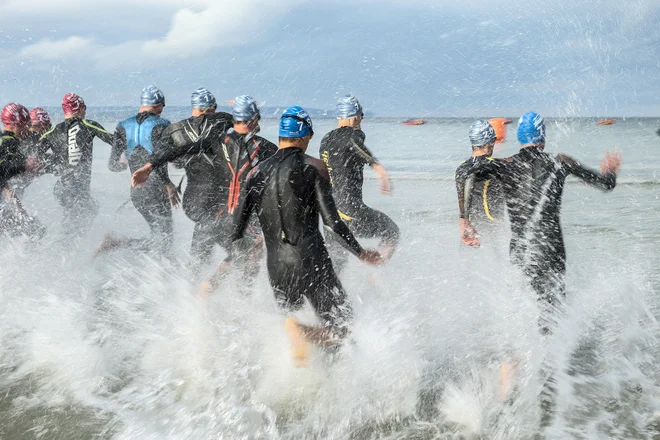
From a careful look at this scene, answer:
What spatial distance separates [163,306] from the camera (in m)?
6.16

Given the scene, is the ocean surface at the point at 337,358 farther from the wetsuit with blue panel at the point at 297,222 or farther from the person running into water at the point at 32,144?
the person running into water at the point at 32,144

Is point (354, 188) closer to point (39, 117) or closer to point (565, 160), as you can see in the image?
point (565, 160)

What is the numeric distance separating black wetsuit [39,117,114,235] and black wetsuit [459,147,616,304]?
4967mm

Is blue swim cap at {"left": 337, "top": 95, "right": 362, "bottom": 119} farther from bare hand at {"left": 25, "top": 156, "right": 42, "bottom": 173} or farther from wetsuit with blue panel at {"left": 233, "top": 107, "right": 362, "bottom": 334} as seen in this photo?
bare hand at {"left": 25, "top": 156, "right": 42, "bottom": 173}

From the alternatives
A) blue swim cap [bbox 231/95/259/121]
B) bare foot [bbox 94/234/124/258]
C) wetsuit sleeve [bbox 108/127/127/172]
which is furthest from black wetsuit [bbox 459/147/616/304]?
bare foot [bbox 94/234/124/258]

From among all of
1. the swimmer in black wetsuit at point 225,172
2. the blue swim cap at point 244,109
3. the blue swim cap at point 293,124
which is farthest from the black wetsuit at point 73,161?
the blue swim cap at point 293,124

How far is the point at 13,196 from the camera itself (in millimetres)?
8273

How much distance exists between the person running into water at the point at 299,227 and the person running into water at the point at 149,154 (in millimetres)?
3287

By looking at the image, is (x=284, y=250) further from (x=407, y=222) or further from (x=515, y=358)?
(x=407, y=222)

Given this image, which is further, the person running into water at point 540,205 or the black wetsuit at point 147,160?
the black wetsuit at point 147,160

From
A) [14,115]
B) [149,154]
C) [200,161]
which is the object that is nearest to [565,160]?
[200,161]

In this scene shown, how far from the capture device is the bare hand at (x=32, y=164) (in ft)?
26.5

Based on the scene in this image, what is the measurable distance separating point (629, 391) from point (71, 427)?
12.1 ft

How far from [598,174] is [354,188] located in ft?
7.89
